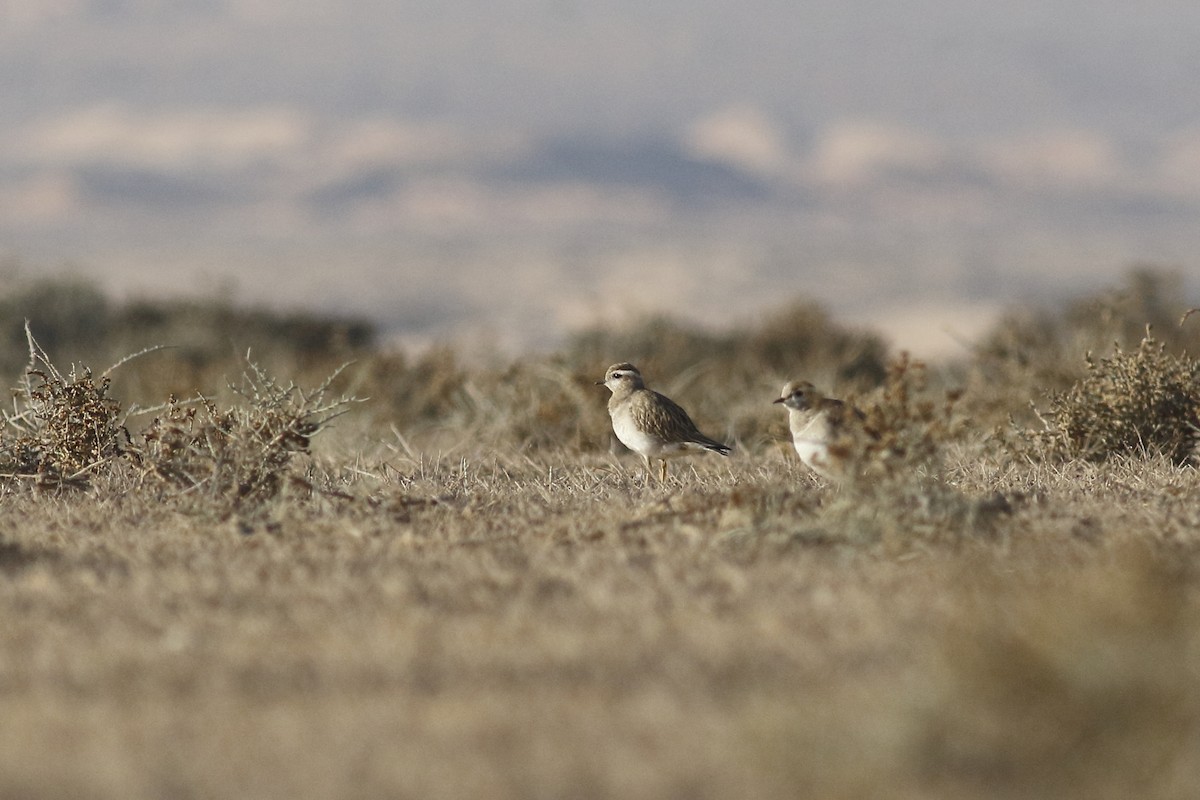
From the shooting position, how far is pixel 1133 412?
774 centimetres

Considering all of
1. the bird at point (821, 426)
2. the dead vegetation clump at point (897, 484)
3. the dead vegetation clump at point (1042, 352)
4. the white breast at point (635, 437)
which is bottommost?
the dead vegetation clump at point (897, 484)

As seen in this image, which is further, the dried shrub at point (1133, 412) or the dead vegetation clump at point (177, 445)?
the dried shrub at point (1133, 412)

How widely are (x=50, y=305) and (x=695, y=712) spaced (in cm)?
1876

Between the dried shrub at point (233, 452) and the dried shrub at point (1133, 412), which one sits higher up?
the dried shrub at point (1133, 412)

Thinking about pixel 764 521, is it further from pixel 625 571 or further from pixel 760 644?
pixel 760 644

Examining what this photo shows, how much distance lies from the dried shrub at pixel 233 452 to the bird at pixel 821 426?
1.91 meters

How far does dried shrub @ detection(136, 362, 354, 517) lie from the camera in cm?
622

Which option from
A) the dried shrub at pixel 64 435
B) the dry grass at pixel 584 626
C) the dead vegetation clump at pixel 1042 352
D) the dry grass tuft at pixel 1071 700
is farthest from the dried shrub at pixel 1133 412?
the dried shrub at pixel 64 435

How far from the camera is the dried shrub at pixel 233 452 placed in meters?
6.22

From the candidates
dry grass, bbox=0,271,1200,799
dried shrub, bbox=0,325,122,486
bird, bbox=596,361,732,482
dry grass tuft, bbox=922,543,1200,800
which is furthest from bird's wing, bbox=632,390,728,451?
dry grass tuft, bbox=922,543,1200,800

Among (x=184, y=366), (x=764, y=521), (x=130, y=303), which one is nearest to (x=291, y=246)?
(x=130, y=303)

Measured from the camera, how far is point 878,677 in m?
3.66

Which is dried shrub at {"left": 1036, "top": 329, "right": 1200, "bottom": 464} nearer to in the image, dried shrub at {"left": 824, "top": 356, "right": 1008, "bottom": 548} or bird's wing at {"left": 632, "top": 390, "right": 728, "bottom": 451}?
bird's wing at {"left": 632, "top": 390, "right": 728, "bottom": 451}

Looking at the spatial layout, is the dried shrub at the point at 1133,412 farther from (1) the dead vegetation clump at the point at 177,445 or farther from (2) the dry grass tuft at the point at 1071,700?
(2) the dry grass tuft at the point at 1071,700
